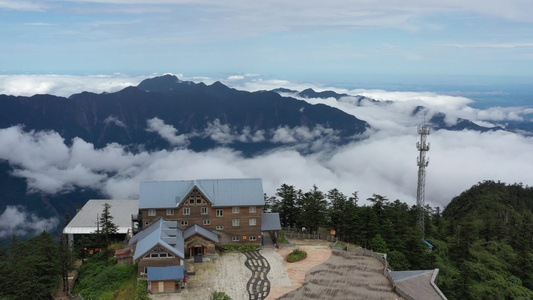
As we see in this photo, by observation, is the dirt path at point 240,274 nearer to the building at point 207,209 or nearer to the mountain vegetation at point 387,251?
the building at point 207,209

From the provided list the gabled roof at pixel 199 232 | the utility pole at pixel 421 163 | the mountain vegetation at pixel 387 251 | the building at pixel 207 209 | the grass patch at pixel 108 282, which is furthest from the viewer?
the utility pole at pixel 421 163

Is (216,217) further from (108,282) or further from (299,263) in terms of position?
(108,282)

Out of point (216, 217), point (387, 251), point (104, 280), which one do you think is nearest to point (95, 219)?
point (216, 217)

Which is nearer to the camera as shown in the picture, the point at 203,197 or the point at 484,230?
the point at 203,197

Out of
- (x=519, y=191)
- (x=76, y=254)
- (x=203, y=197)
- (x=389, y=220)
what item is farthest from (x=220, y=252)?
(x=519, y=191)

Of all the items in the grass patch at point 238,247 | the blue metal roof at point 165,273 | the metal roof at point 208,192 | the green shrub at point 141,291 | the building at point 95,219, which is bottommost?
the building at point 95,219

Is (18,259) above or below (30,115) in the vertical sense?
below

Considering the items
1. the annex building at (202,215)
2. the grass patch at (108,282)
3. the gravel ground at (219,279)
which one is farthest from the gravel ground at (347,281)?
the grass patch at (108,282)

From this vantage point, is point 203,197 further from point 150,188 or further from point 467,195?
point 467,195
